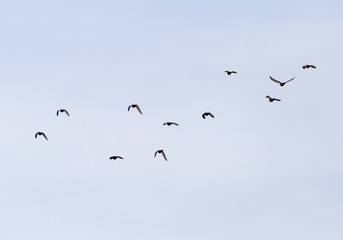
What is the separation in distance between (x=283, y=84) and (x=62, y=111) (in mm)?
38373

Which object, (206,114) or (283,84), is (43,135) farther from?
(283,84)

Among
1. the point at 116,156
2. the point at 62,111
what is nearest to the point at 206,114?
the point at 116,156

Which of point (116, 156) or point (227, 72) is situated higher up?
point (227, 72)

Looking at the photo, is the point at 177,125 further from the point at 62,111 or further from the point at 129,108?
the point at 62,111

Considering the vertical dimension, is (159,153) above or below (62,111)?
below

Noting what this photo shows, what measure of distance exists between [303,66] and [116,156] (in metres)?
33.7

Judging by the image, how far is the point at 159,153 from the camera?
417 ft

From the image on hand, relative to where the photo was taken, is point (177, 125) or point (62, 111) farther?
point (62, 111)

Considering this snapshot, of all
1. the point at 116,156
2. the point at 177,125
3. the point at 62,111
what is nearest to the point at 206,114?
the point at 177,125

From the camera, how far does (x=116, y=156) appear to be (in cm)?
12888

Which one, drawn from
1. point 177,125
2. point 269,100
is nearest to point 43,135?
point 177,125

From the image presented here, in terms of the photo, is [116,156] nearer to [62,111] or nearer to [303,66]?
[62,111]

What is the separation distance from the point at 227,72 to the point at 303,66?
1678cm

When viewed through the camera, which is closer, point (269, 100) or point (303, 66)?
point (303, 66)
